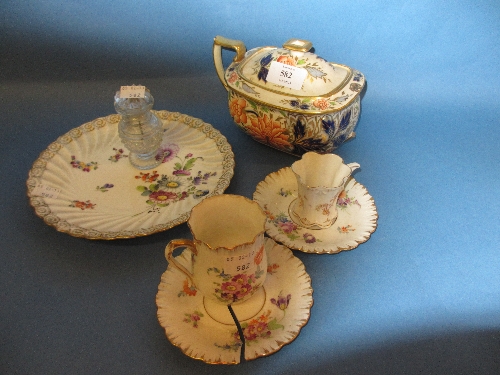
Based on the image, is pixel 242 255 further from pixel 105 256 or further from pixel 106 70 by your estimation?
pixel 106 70

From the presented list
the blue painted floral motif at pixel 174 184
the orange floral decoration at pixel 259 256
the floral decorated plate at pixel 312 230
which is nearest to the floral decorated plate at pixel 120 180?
the blue painted floral motif at pixel 174 184

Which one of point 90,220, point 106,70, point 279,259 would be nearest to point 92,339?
point 90,220

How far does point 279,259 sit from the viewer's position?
0.83 metres

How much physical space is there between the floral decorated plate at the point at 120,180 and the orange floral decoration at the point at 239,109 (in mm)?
66

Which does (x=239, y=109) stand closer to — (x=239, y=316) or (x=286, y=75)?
(x=286, y=75)

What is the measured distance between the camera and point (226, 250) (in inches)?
26.6

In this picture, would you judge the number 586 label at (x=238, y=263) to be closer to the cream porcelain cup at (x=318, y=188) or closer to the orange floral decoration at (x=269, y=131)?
the cream porcelain cup at (x=318, y=188)

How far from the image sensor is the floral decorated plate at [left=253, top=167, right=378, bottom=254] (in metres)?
0.88

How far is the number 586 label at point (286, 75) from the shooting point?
98 centimetres

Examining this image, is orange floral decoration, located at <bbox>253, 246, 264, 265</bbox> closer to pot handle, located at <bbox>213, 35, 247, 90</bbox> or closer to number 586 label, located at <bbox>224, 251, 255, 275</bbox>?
number 586 label, located at <bbox>224, 251, 255, 275</bbox>

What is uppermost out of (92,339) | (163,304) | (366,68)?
(366,68)

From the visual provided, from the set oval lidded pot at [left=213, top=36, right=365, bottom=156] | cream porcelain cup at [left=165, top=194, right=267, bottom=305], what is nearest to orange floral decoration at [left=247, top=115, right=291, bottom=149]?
oval lidded pot at [left=213, top=36, right=365, bottom=156]

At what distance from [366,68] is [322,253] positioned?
2.48 ft

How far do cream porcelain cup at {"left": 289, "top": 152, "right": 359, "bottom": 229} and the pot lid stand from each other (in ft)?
0.38
